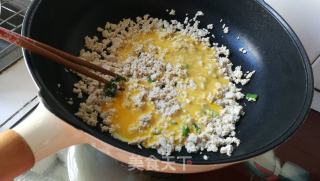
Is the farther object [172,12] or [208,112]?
[172,12]

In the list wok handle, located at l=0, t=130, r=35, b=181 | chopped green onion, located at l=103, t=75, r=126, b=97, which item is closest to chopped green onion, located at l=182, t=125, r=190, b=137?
chopped green onion, located at l=103, t=75, r=126, b=97

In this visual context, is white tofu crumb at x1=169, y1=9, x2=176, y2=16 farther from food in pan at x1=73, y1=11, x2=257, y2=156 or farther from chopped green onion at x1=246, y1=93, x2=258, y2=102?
chopped green onion at x1=246, y1=93, x2=258, y2=102

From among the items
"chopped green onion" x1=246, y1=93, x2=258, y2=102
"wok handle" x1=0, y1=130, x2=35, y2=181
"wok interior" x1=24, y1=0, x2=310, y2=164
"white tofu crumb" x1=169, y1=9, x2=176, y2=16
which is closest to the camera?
"wok handle" x1=0, y1=130, x2=35, y2=181

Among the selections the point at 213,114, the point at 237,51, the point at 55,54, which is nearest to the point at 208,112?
the point at 213,114

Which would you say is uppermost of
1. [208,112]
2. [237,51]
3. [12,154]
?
[237,51]

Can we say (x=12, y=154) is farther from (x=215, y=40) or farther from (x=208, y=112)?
(x=215, y=40)

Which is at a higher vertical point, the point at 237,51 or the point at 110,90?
the point at 237,51

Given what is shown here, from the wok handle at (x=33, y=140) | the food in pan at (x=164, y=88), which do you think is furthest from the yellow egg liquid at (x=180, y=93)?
the wok handle at (x=33, y=140)
